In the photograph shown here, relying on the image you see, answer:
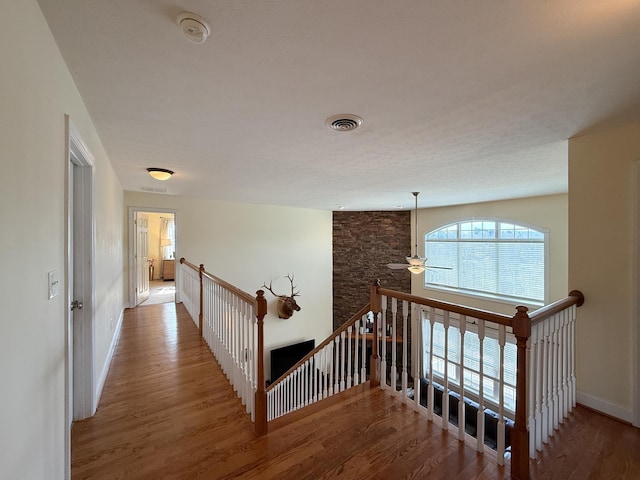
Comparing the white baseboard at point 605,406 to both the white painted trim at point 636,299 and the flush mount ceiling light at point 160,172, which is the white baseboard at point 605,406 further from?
the flush mount ceiling light at point 160,172

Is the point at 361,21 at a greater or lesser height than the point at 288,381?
greater

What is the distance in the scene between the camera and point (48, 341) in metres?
1.28

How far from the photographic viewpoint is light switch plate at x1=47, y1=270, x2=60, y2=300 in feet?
4.23

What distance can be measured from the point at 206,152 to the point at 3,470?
2487 millimetres

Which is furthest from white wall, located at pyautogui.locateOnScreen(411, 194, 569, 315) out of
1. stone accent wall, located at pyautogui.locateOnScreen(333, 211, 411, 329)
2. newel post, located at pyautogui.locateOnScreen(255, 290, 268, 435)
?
newel post, located at pyautogui.locateOnScreen(255, 290, 268, 435)

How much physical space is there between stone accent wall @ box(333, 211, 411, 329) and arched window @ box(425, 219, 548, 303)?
73 cm

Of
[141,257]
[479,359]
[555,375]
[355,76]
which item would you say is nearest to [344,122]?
[355,76]

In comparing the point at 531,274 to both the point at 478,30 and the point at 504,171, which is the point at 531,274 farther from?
the point at 478,30

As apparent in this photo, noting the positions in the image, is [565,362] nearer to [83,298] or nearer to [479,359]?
[479,359]

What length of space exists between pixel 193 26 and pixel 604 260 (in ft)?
10.2

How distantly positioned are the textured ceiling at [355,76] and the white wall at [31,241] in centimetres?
22

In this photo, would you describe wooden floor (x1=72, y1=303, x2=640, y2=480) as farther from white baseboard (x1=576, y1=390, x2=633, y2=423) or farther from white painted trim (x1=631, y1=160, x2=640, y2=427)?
white painted trim (x1=631, y1=160, x2=640, y2=427)

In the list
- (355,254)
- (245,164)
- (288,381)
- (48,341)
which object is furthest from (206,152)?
(355,254)

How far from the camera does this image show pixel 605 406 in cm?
218
